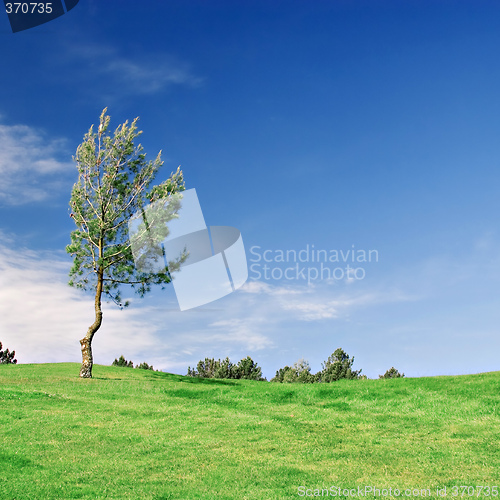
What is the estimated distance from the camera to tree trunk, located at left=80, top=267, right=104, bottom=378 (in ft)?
124

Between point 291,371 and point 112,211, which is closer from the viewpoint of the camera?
point 112,211

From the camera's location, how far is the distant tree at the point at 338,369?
61541 mm

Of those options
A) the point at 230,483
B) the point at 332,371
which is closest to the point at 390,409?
the point at 230,483

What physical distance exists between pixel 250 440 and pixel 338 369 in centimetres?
4799

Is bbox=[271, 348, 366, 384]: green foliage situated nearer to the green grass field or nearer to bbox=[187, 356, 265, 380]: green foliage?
bbox=[187, 356, 265, 380]: green foliage

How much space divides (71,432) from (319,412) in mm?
10271

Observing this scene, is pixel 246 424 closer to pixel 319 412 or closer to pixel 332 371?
pixel 319 412

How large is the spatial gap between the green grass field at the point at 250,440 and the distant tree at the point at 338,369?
34268 millimetres

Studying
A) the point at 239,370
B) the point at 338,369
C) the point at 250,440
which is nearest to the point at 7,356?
the point at 239,370

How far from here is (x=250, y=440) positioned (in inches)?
680

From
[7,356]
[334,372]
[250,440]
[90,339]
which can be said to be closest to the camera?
[250,440]

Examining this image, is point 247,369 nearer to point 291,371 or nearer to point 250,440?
point 291,371

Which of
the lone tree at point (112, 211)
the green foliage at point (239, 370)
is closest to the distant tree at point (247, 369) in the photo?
the green foliage at point (239, 370)

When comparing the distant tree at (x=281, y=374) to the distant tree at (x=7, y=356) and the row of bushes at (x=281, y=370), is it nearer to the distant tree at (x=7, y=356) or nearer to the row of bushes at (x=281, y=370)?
the row of bushes at (x=281, y=370)
